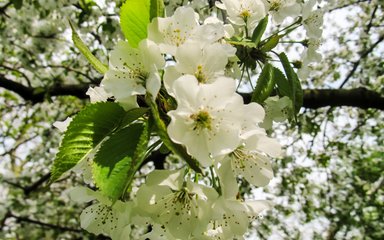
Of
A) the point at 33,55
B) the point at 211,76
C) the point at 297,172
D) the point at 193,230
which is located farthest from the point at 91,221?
the point at 297,172

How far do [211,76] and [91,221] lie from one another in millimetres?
556

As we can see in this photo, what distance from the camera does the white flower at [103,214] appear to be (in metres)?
1.02

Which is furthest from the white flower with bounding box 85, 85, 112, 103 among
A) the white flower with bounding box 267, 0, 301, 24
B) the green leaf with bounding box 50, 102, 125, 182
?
the white flower with bounding box 267, 0, 301, 24

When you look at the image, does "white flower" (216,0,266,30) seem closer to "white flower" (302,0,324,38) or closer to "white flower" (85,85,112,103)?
"white flower" (302,0,324,38)

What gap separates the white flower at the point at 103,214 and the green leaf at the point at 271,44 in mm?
598

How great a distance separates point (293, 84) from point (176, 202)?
0.47 metres

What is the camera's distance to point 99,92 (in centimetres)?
109

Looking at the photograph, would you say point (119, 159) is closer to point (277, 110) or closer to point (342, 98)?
point (277, 110)

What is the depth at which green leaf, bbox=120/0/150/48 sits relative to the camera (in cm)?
100

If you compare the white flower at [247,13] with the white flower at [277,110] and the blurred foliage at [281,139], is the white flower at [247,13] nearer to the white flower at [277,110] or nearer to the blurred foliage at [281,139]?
the white flower at [277,110]

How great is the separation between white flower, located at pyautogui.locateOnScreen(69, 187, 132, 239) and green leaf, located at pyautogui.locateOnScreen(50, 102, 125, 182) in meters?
0.17

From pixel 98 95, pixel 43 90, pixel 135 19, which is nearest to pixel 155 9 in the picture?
pixel 135 19

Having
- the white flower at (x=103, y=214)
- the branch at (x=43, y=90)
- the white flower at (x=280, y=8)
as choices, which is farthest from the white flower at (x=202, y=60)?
the branch at (x=43, y=90)

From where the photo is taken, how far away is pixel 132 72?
1.00m
